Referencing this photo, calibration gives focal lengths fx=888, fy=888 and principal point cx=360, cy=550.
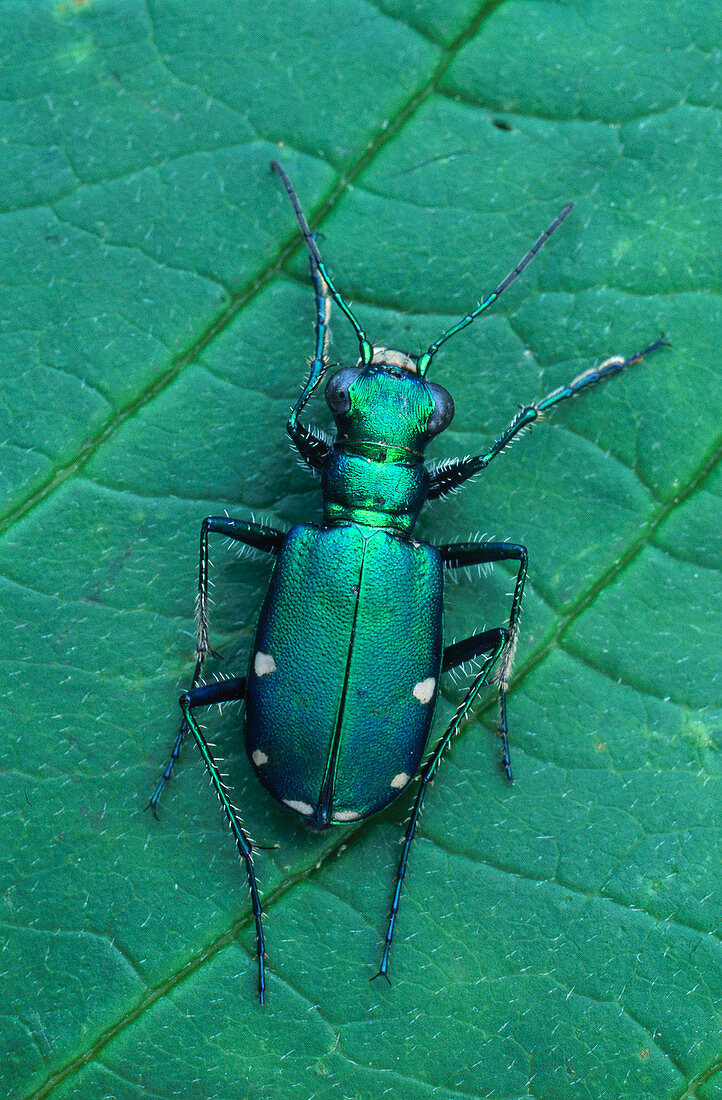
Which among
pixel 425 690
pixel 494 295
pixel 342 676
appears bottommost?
pixel 425 690

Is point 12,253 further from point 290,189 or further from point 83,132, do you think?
point 290,189

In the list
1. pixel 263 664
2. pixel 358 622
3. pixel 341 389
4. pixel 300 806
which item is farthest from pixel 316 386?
pixel 300 806

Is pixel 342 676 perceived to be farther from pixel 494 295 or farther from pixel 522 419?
pixel 494 295

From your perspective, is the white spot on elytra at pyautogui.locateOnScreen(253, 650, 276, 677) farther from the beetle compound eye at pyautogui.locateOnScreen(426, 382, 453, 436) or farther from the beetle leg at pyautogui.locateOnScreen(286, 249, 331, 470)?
the beetle compound eye at pyautogui.locateOnScreen(426, 382, 453, 436)

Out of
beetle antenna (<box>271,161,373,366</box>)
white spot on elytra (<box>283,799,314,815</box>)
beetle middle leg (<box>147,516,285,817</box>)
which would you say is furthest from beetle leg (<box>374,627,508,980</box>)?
beetle antenna (<box>271,161,373,366</box>)

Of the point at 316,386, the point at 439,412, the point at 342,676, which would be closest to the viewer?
the point at 342,676

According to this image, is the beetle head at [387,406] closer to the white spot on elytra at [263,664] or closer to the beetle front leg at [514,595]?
the beetle front leg at [514,595]
